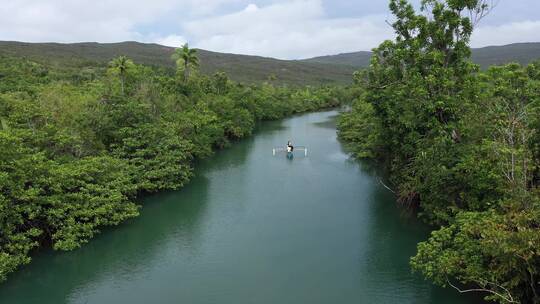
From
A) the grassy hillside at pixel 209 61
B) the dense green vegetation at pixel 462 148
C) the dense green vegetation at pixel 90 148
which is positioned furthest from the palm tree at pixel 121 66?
the grassy hillside at pixel 209 61

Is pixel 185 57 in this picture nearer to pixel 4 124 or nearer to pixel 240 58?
pixel 4 124

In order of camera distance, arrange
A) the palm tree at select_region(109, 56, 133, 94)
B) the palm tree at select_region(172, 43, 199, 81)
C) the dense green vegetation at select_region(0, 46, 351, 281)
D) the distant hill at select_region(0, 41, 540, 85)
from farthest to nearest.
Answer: the distant hill at select_region(0, 41, 540, 85) → the palm tree at select_region(172, 43, 199, 81) → the palm tree at select_region(109, 56, 133, 94) → the dense green vegetation at select_region(0, 46, 351, 281)

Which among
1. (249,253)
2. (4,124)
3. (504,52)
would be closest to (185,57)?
(4,124)

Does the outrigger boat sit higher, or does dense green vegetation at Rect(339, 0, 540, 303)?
dense green vegetation at Rect(339, 0, 540, 303)

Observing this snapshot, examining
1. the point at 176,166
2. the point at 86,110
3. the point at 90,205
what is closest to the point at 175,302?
the point at 90,205

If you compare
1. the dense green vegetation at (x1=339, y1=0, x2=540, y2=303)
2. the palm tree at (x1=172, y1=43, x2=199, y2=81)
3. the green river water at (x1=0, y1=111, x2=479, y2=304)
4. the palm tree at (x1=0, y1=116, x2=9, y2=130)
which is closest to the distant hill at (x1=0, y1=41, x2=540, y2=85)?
the palm tree at (x1=172, y1=43, x2=199, y2=81)

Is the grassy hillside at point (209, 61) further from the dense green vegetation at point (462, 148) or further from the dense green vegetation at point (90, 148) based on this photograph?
the dense green vegetation at point (462, 148)

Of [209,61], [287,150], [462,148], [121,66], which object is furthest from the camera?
[209,61]

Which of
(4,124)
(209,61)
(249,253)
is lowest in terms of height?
(249,253)

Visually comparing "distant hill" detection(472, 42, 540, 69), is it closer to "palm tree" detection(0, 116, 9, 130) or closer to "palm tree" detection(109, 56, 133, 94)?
"palm tree" detection(109, 56, 133, 94)
